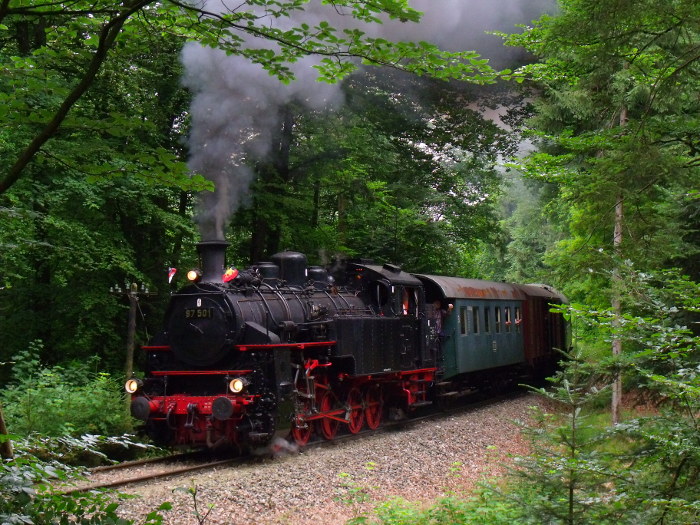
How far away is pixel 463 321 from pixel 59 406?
8663 mm

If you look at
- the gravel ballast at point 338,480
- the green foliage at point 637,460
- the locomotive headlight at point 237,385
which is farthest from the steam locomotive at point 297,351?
the green foliage at point 637,460

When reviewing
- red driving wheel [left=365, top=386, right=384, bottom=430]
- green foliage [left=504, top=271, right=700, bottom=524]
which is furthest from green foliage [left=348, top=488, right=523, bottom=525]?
red driving wheel [left=365, top=386, right=384, bottom=430]

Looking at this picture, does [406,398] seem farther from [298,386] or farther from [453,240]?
[453,240]

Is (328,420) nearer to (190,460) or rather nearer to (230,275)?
(190,460)

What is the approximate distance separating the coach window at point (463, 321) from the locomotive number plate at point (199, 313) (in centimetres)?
667

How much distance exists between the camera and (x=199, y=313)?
35.7ft

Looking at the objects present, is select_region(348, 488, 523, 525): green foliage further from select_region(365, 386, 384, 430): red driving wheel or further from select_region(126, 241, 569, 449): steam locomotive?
select_region(365, 386, 384, 430): red driving wheel

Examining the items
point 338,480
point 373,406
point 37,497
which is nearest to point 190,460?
point 338,480

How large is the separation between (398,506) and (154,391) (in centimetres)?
535

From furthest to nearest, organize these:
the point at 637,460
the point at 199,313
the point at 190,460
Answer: the point at 199,313 < the point at 190,460 < the point at 637,460

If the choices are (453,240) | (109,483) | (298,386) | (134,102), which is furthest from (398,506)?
(453,240)

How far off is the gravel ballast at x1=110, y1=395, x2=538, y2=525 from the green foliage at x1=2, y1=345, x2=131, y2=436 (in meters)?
1.89

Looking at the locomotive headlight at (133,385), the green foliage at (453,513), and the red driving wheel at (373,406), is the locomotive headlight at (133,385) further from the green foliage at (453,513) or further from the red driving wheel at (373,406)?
the green foliage at (453,513)

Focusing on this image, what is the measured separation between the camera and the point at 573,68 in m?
10.5
